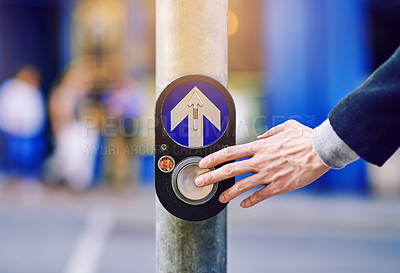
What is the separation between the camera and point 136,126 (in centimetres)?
832

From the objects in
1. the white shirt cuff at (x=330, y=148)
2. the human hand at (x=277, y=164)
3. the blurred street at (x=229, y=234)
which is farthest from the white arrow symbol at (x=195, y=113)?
the blurred street at (x=229, y=234)

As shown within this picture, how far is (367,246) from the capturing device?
514 cm

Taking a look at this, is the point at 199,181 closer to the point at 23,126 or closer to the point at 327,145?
the point at 327,145

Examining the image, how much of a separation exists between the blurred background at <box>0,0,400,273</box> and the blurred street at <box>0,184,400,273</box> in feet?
0.08

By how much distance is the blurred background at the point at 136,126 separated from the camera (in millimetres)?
5219

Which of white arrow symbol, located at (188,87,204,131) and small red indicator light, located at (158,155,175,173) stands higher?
white arrow symbol, located at (188,87,204,131)

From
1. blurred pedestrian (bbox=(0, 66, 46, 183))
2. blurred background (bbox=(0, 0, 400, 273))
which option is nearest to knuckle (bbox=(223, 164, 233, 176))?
blurred background (bbox=(0, 0, 400, 273))

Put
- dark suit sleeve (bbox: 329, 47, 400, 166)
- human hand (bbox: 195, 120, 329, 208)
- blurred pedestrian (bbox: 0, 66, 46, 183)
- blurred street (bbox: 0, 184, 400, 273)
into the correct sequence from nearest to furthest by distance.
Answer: dark suit sleeve (bbox: 329, 47, 400, 166) < human hand (bbox: 195, 120, 329, 208) < blurred street (bbox: 0, 184, 400, 273) < blurred pedestrian (bbox: 0, 66, 46, 183)

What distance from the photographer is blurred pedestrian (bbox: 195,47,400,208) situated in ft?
4.08

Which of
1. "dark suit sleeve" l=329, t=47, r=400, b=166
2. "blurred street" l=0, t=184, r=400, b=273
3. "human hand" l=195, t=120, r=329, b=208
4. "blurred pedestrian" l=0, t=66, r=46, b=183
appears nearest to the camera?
"dark suit sleeve" l=329, t=47, r=400, b=166

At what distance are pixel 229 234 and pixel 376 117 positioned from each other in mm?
4474

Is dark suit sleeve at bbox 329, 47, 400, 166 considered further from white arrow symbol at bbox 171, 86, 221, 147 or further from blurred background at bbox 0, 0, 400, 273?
blurred background at bbox 0, 0, 400, 273

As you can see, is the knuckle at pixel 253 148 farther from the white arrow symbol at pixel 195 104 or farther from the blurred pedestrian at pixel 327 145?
the white arrow symbol at pixel 195 104

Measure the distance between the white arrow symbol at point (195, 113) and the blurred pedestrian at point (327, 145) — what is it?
7 cm
